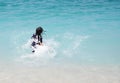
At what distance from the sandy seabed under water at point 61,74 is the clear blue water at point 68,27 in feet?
2.31

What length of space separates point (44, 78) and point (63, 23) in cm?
753

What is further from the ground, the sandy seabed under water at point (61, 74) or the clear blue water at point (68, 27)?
the clear blue water at point (68, 27)

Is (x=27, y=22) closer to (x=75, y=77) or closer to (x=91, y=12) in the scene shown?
(x=91, y=12)

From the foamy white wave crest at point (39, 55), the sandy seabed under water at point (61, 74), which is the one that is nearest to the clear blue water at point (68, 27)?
the foamy white wave crest at point (39, 55)

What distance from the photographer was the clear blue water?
39.4 feet

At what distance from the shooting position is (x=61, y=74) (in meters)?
10.1

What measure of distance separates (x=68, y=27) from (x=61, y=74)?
20.6 feet

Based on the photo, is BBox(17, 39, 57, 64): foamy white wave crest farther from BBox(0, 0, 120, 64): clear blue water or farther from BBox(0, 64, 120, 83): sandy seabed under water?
Answer: BBox(0, 64, 120, 83): sandy seabed under water

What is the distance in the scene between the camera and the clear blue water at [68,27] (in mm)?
12008

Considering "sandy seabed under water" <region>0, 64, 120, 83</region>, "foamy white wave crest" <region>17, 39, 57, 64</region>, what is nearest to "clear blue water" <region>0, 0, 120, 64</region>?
"foamy white wave crest" <region>17, 39, 57, 64</region>

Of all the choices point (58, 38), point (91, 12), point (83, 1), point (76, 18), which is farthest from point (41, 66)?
point (83, 1)

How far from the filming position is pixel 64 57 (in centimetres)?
1166

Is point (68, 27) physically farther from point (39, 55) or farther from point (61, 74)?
point (61, 74)

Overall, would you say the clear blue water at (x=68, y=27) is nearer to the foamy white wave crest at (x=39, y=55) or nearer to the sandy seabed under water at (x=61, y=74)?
the foamy white wave crest at (x=39, y=55)
